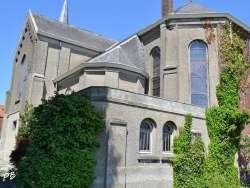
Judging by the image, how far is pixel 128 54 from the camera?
2070cm

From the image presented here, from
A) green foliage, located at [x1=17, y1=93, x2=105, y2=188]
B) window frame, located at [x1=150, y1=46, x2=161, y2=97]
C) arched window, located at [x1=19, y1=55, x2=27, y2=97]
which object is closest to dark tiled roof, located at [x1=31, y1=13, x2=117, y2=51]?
arched window, located at [x1=19, y1=55, x2=27, y2=97]

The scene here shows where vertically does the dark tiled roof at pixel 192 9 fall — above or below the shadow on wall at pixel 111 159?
above

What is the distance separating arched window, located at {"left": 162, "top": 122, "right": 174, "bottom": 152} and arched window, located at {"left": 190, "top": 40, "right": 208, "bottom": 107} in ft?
16.8

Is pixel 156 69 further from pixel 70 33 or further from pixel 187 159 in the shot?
pixel 70 33

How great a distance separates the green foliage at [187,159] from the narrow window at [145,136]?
5.34 ft

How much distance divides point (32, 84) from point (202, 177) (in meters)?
14.8

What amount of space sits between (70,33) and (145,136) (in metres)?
16.5

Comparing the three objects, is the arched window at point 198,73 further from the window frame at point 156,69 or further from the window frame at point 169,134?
the window frame at point 169,134

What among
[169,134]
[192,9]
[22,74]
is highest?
[192,9]

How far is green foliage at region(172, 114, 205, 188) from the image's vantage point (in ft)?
42.7

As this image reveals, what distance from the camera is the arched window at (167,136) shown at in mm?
13615

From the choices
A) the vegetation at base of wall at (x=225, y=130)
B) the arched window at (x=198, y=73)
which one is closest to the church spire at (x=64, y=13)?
the arched window at (x=198, y=73)

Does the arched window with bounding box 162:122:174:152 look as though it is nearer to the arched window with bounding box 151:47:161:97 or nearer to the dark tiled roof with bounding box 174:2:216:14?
the arched window with bounding box 151:47:161:97

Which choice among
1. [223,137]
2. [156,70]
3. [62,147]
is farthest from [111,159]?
[156,70]
